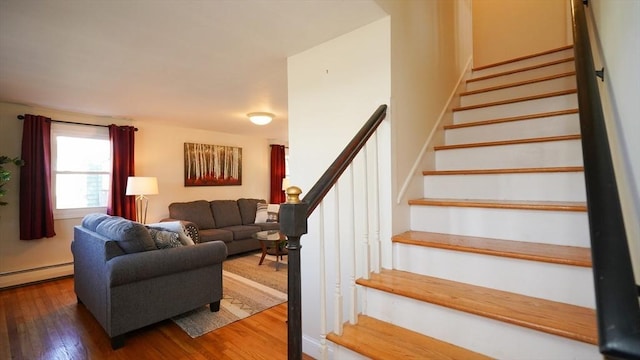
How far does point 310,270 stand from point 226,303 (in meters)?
1.44

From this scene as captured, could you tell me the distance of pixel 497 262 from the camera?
133 cm

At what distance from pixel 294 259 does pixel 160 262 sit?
1922 mm

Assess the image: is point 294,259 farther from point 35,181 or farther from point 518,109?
point 35,181

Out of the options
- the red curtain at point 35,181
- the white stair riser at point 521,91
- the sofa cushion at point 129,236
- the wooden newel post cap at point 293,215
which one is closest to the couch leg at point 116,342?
the sofa cushion at point 129,236

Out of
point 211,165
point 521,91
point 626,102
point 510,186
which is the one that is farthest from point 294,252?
point 211,165

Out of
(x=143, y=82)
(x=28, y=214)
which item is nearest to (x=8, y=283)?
(x=28, y=214)

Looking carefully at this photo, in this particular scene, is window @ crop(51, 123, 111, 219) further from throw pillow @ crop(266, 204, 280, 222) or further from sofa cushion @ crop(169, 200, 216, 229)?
throw pillow @ crop(266, 204, 280, 222)

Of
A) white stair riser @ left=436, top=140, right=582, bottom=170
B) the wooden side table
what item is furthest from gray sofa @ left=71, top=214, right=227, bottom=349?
white stair riser @ left=436, top=140, right=582, bottom=170

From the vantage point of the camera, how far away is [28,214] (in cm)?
367

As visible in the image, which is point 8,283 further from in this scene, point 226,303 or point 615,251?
point 615,251

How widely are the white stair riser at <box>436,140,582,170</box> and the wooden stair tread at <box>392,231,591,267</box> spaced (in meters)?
0.64

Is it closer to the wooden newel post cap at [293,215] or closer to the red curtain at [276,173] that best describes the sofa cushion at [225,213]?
the red curtain at [276,173]

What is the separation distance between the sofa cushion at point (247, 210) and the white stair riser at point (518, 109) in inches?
171

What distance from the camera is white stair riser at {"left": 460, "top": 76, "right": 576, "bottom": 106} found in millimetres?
2246
